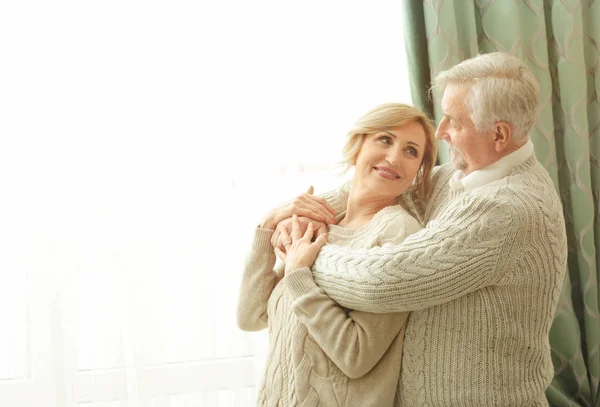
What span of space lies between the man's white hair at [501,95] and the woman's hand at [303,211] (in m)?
0.52

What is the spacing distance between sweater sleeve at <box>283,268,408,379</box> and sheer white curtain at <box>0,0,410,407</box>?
81cm

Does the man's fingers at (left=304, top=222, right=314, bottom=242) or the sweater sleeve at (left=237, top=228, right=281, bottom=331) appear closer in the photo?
the man's fingers at (left=304, top=222, right=314, bottom=242)

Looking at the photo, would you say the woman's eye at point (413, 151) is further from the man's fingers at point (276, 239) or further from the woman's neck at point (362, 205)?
the man's fingers at point (276, 239)

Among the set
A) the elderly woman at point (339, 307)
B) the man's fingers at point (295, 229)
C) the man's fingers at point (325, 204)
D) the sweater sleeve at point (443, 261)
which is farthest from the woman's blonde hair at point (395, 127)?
the sweater sleeve at point (443, 261)

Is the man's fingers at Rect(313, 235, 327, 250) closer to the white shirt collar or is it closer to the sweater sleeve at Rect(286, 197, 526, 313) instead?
the sweater sleeve at Rect(286, 197, 526, 313)

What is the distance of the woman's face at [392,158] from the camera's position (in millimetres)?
1813

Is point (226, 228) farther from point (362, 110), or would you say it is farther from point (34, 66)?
point (34, 66)

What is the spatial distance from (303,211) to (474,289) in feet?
1.90

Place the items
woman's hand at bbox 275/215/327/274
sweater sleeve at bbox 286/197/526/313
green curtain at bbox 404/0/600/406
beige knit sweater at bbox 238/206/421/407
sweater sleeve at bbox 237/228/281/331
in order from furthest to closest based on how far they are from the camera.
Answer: green curtain at bbox 404/0/600/406 < sweater sleeve at bbox 237/228/281/331 < woman's hand at bbox 275/215/327/274 < beige knit sweater at bbox 238/206/421/407 < sweater sleeve at bbox 286/197/526/313

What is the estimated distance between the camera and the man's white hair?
1638mm

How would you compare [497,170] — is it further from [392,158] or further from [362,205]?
[362,205]

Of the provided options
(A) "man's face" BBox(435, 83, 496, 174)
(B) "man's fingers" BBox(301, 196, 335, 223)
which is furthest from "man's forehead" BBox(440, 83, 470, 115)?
(B) "man's fingers" BBox(301, 196, 335, 223)

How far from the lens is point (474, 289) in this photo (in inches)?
60.8

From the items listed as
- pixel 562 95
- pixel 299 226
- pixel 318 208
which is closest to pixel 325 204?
pixel 318 208
